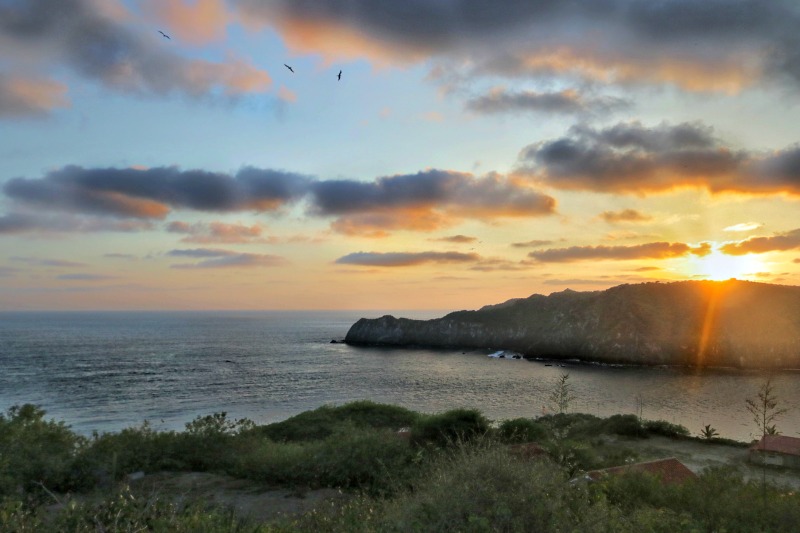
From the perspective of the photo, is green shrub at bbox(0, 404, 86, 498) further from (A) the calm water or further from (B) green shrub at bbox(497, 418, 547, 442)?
(A) the calm water

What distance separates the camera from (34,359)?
9544 cm

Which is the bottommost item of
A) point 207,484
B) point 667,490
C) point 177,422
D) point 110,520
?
point 177,422

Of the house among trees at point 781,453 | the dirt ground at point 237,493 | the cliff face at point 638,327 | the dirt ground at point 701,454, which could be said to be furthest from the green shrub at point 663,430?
the cliff face at point 638,327

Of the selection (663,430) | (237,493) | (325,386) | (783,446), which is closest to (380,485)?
(237,493)

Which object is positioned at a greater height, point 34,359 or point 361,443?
point 361,443

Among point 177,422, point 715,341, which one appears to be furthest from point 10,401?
point 715,341

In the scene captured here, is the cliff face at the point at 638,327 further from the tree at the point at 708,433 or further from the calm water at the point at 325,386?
the tree at the point at 708,433

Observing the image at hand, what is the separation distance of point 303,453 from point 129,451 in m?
7.54

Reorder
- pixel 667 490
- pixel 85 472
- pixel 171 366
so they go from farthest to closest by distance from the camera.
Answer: pixel 171 366, pixel 85 472, pixel 667 490

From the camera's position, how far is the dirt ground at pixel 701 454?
27.7 m

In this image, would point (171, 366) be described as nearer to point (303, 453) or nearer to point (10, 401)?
point (10, 401)

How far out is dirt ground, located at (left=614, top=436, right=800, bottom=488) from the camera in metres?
27.7

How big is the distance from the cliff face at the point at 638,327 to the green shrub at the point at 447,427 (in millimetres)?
93343

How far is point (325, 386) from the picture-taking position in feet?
243
